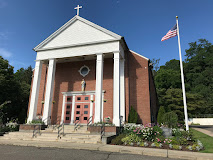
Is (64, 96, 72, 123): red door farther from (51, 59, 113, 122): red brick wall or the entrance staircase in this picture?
the entrance staircase

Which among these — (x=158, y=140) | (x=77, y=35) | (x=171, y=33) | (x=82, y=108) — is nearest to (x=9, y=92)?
(x=82, y=108)

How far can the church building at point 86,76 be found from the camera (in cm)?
1545

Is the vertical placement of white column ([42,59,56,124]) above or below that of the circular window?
below

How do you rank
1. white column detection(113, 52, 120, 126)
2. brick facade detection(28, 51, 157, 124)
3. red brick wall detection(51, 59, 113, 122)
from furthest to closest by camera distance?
red brick wall detection(51, 59, 113, 122) < brick facade detection(28, 51, 157, 124) < white column detection(113, 52, 120, 126)

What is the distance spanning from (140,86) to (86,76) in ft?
20.1

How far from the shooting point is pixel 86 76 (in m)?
18.2

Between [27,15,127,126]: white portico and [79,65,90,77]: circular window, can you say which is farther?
[79,65,90,77]: circular window

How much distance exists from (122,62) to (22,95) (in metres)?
18.4

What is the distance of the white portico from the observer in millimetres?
14875

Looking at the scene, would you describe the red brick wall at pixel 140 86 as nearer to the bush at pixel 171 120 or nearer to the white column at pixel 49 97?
the bush at pixel 171 120

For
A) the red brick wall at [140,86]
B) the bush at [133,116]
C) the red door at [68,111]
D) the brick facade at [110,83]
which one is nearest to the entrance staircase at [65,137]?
the bush at [133,116]

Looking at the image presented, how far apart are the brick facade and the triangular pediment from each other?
2817mm

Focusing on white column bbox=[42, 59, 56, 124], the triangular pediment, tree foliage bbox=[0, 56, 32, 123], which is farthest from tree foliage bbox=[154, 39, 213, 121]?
tree foliage bbox=[0, 56, 32, 123]

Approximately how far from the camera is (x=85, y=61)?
1872cm
